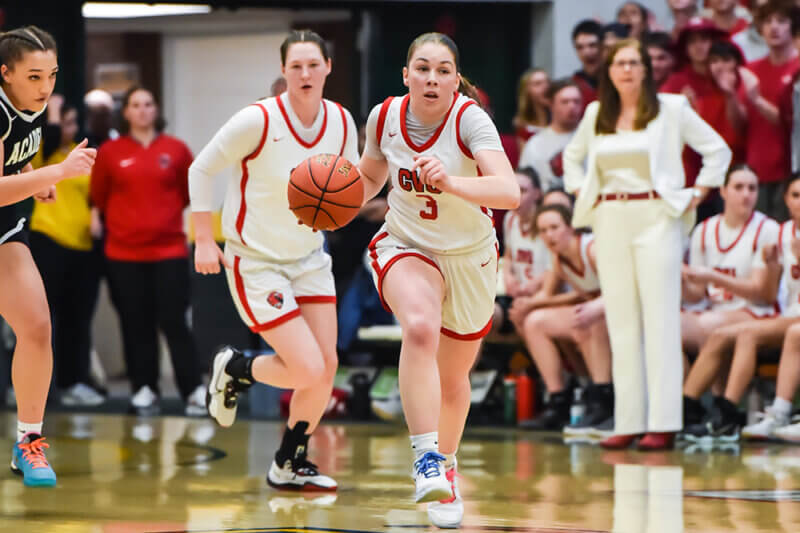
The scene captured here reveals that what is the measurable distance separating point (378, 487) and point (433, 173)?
216 centimetres

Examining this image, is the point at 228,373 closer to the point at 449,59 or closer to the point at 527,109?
the point at 449,59

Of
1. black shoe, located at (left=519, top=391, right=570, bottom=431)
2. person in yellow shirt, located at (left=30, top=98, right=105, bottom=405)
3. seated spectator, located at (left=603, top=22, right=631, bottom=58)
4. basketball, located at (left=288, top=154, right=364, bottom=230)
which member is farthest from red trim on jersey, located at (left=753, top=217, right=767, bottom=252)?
person in yellow shirt, located at (left=30, top=98, right=105, bottom=405)

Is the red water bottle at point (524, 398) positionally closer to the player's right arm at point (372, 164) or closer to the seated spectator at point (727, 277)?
the seated spectator at point (727, 277)

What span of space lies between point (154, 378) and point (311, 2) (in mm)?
3361

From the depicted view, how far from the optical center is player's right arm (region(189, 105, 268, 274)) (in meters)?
6.16

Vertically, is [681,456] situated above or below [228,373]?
below

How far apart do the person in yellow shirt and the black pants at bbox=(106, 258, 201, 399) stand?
1.42 ft

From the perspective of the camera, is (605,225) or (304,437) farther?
(605,225)

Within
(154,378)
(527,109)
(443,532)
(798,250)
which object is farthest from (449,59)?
(154,378)

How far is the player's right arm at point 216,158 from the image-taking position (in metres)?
6.16

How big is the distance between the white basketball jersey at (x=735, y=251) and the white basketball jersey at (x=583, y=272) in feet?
2.29

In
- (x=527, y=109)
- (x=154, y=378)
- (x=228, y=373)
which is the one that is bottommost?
(x=154, y=378)

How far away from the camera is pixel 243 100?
45.3 feet

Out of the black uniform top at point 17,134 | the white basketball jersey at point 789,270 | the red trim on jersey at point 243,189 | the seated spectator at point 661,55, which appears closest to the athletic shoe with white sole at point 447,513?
the red trim on jersey at point 243,189
